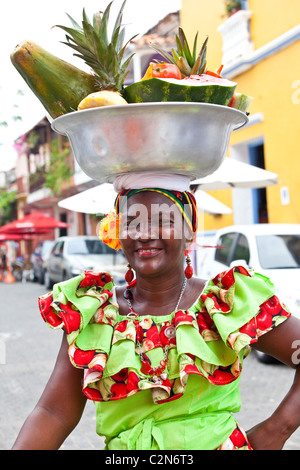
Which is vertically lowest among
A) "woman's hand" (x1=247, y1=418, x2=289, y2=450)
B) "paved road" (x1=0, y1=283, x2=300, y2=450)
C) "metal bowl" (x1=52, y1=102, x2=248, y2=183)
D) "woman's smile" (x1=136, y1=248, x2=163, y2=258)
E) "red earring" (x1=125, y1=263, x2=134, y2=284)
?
"paved road" (x1=0, y1=283, x2=300, y2=450)

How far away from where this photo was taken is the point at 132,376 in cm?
184

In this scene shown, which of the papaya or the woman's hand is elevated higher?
the papaya

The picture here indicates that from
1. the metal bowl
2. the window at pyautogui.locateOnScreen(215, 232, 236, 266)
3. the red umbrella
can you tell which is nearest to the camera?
the metal bowl

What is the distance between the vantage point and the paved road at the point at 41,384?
15.6 ft

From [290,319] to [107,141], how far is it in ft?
2.78

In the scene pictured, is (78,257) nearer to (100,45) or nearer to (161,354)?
(161,354)

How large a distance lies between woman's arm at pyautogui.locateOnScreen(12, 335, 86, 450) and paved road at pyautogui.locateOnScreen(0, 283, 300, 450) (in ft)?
8.78

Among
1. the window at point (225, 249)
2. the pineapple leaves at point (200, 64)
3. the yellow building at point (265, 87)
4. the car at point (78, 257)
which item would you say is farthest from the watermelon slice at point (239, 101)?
the car at point (78, 257)

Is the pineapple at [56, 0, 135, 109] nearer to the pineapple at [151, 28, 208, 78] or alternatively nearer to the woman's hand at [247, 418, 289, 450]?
the pineapple at [151, 28, 208, 78]

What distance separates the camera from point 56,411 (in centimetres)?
190

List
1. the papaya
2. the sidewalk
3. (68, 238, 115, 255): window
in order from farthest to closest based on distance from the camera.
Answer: (68, 238, 115, 255): window → the sidewalk → the papaya

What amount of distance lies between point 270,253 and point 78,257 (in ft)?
28.5

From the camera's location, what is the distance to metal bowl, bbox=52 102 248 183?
1.64m

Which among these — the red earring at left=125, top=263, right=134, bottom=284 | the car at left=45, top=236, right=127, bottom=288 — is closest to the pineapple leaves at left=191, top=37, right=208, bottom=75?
the red earring at left=125, top=263, right=134, bottom=284
